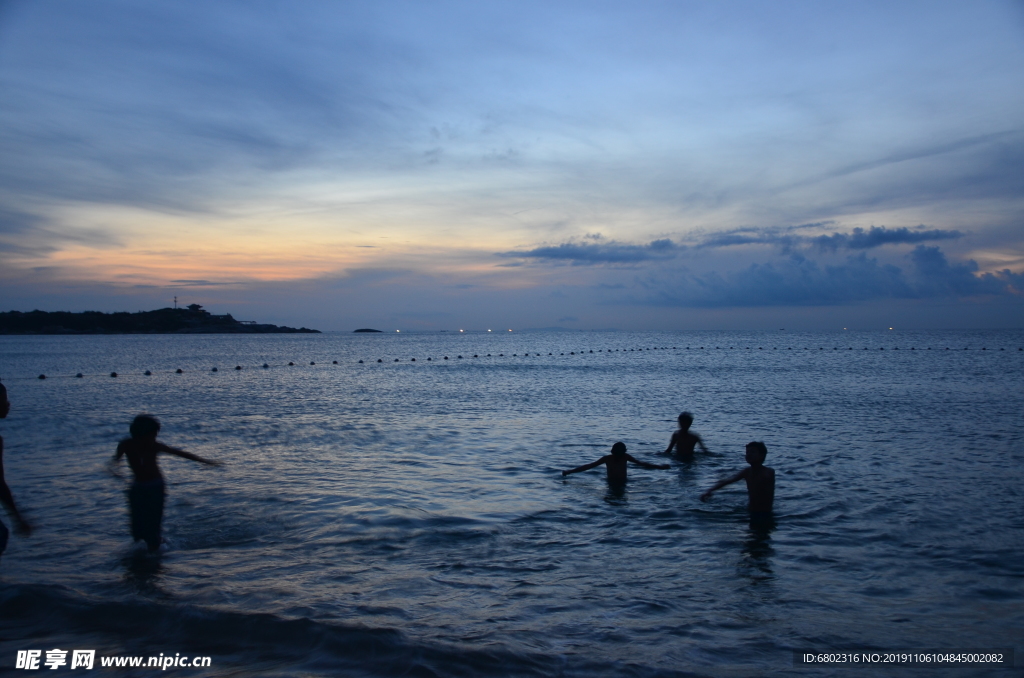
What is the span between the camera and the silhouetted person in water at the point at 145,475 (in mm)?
7688

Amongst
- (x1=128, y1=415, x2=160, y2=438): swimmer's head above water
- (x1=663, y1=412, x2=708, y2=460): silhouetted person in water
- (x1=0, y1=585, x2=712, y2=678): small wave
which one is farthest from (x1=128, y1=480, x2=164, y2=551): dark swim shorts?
(x1=663, y1=412, x2=708, y2=460): silhouetted person in water

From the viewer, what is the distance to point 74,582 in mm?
7594

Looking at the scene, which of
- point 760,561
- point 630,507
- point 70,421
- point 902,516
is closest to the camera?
point 760,561

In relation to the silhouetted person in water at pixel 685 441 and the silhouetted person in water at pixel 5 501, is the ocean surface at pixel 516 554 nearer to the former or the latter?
the silhouetted person in water at pixel 685 441

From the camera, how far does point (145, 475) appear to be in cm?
782

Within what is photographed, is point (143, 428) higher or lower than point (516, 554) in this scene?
higher

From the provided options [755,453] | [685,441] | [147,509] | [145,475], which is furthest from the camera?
[685,441]

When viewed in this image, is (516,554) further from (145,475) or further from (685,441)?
(685,441)

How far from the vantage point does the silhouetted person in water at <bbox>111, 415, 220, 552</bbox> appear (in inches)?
A: 303

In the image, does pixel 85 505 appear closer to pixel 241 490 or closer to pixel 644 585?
pixel 241 490

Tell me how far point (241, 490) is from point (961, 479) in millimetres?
15249

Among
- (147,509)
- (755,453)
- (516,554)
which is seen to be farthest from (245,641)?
(755,453)

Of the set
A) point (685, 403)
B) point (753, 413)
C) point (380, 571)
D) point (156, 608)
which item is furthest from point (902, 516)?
point (685, 403)

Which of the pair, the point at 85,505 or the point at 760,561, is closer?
the point at 760,561
